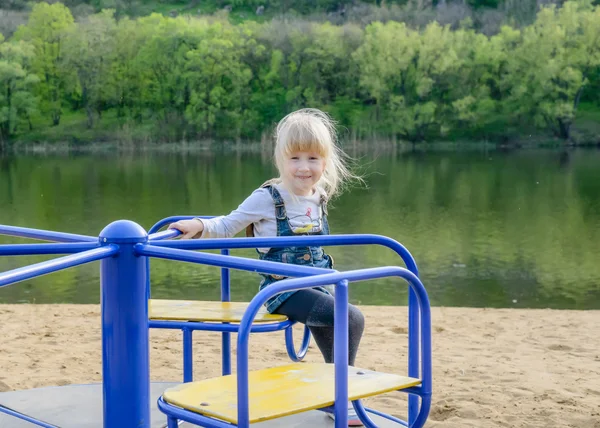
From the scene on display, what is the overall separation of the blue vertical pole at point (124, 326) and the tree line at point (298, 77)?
61130 mm

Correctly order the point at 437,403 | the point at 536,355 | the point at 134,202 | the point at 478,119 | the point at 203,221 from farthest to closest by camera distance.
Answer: the point at 478,119 → the point at 134,202 → the point at 536,355 → the point at 437,403 → the point at 203,221

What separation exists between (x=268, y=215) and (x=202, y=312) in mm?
600

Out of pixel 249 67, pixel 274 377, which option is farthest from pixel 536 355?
pixel 249 67

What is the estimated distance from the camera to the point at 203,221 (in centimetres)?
397

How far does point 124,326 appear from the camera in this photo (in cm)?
301

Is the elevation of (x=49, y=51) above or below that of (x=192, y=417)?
above

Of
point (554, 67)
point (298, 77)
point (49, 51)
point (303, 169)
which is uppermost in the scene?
point (49, 51)

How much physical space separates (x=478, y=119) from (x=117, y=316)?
212ft

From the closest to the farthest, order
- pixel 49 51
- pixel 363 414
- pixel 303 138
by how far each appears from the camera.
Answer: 1. pixel 363 414
2. pixel 303 138
3. pixel 49 51

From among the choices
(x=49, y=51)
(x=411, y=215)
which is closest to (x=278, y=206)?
(x=411, y=215)

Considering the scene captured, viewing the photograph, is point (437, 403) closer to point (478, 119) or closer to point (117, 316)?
point (117, 316)

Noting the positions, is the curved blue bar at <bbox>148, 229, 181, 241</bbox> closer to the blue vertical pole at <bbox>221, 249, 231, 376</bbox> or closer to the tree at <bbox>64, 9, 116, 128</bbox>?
the blue vertical pole at <bbox>221, 249, 231, 376</bbox>

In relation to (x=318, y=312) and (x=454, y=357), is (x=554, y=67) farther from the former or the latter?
(x=318, y=312)

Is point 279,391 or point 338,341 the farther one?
point 279,391
